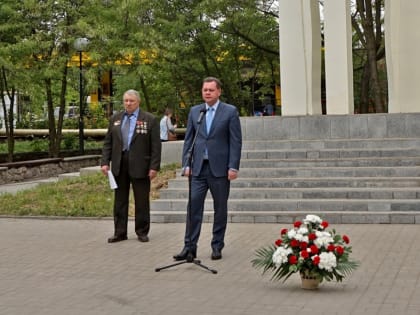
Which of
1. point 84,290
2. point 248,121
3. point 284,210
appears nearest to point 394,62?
point 248,121

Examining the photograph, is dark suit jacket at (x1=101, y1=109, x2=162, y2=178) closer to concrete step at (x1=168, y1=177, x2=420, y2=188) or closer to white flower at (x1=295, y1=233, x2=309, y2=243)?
concrete step at (x1=168, y1=177, x2=420, y2=188)

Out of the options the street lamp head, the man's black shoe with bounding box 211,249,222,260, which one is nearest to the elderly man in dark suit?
the man's black shoe with bounding box 211,249,222,260

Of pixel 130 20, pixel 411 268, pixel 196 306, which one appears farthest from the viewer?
pixel 130 20

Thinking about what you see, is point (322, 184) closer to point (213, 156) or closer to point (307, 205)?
point (307, 205)

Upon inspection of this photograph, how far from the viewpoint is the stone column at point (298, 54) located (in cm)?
1939

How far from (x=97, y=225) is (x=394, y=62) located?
8.38 meters

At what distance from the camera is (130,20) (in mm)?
27891

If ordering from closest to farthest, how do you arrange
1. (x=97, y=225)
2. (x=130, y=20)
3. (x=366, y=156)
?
(x=97, y=225)
(x=366, y=156)
(x=130, y=20)

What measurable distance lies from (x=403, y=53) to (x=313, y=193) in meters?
5.98

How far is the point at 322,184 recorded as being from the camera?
48.8 feet

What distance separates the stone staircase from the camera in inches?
537

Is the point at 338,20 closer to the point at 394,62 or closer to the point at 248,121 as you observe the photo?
the point at 394,62

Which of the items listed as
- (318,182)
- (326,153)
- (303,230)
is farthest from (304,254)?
(326,153)

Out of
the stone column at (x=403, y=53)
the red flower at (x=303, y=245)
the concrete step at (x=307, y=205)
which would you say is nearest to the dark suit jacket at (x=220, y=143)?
the red flower at (x=303, y=245)
